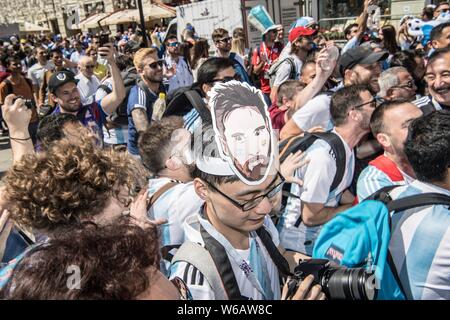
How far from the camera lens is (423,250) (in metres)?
1.66

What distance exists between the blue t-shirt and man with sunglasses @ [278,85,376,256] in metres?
2.15

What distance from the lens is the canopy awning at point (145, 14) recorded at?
2550 centimetres

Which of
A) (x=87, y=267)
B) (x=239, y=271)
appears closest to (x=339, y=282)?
(x=239, y=271)

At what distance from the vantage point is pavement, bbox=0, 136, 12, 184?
23.9ft

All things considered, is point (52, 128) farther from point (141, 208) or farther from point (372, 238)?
point (372, 238)

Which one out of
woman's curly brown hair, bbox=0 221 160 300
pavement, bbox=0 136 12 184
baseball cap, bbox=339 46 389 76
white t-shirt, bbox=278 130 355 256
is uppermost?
baseball cap, bbox=339 46 389 76

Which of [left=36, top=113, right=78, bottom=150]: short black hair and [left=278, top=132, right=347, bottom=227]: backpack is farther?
[left=36, top=113, right=78, bottom=150]: short black hair

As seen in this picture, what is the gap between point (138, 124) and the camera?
4.04 metres

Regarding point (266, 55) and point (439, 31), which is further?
point (266, 55)

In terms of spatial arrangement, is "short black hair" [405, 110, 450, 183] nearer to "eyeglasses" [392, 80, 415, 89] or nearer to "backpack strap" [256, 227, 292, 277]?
"backpack strap" [256, 227, 292, 277]

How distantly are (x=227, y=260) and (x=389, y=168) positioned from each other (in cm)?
133

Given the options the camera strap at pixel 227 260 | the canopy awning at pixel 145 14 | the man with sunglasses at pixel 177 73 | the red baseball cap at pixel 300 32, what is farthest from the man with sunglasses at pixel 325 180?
the canopy awning at pixel 145 14

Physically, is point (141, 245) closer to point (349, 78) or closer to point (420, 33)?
point (349, 78)

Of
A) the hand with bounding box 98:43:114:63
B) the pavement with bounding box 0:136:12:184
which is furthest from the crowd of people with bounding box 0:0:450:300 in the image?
the pavement with bounding box 0:136:12:184
